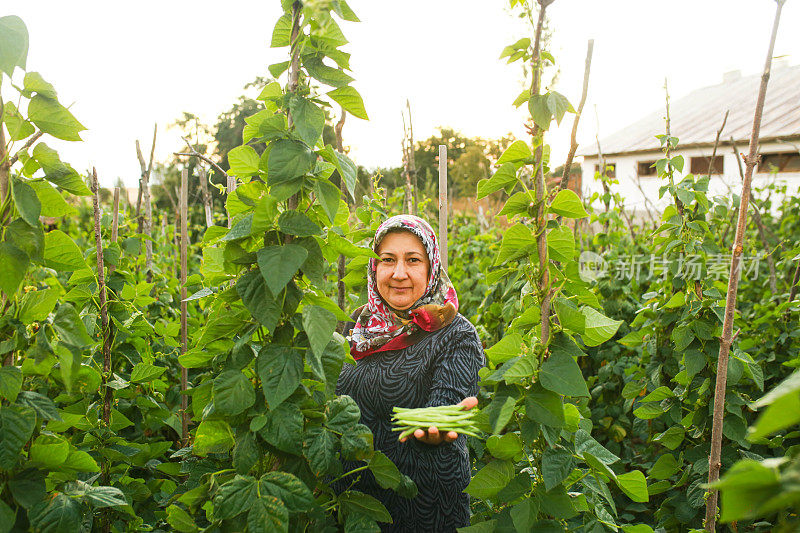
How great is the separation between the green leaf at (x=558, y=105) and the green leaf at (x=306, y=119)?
1.69 ft

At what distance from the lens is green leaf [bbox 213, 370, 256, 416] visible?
1269 millimetres

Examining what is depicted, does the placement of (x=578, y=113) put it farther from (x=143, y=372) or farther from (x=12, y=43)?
(x=143, y=372)

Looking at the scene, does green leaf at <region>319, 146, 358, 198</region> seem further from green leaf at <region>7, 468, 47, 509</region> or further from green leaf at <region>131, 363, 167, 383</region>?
green leaf at <region>131, 363, 167, 383</region>

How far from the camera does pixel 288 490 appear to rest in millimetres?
1236

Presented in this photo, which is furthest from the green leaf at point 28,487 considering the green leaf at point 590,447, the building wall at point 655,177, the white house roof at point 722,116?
the white house roof at point 722,116

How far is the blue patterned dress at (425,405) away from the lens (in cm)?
199

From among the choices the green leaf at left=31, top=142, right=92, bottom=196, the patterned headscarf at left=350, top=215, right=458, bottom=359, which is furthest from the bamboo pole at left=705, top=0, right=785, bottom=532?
the green leaf at left=31, top=142, right=92, bottom=196

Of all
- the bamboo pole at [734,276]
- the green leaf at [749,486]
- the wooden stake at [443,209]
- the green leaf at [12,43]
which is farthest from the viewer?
the wooden stake at [443,209]

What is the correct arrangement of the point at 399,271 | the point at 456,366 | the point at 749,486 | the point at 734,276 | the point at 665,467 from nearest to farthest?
the point at 749,486, the point at 734,276, the point at 456,366, the point at 399,271, the point at 665,467

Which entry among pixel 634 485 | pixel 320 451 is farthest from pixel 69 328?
pixel 634 485

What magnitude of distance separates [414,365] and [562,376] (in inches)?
33.0

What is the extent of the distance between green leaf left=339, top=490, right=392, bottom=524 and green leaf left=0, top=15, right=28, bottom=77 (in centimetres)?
120

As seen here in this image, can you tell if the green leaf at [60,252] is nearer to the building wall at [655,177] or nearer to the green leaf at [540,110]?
the green leaf at [540,110]

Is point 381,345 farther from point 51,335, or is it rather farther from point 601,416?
point 601,416
